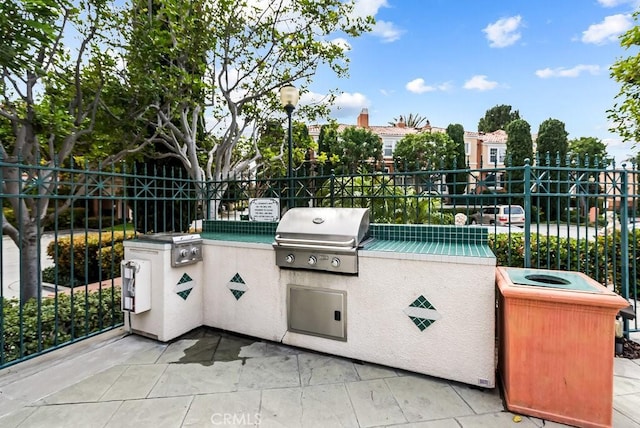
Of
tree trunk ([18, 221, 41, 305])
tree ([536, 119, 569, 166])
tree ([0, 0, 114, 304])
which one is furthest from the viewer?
tree ([536, 119, 569, 166])

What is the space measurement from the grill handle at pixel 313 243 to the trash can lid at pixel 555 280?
1369 mm

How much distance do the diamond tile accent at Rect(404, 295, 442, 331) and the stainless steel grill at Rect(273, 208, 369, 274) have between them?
608mm

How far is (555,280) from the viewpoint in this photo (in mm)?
2527

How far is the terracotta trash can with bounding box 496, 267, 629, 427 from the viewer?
2086 millimetres

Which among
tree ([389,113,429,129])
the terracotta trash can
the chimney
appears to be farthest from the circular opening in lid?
tree ([389,113,429,129])

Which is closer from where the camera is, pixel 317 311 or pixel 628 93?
pixel 317 311

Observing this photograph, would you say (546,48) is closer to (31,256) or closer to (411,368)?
(411,368)

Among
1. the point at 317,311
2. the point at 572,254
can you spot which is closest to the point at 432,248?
the point at 317,311

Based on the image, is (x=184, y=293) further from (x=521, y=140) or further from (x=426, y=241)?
(x=521, y=140)

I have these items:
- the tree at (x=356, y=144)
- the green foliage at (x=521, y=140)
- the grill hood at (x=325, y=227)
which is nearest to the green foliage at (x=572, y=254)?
the grill hood at (x=325, y=227)

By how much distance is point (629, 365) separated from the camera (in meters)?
3.10

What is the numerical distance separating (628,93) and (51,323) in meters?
11.0

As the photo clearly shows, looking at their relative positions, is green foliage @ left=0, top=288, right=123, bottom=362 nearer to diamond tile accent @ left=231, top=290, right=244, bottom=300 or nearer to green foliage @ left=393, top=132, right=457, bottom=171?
diamond tile accent @ left=231, top=290, right=244, bottom=300

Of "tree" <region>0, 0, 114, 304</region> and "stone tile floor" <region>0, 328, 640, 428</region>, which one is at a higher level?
"tree" <region>0, 0, 114, 304</region>
